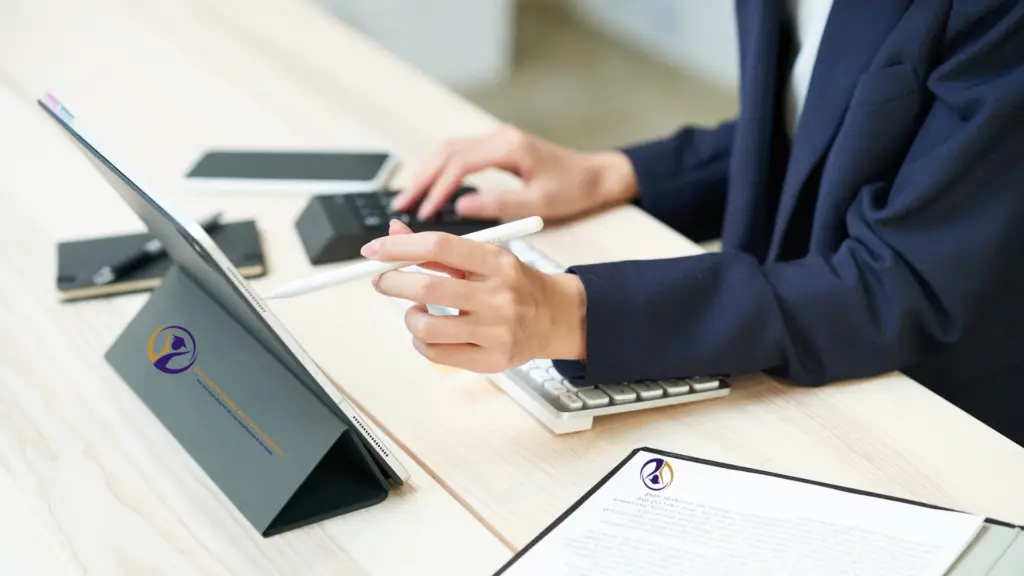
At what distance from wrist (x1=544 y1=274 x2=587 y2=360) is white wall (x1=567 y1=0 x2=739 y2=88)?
219 cm

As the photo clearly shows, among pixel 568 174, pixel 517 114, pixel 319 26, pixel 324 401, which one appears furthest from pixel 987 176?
pixel 517 114

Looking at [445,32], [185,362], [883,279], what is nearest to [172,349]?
[185,362]

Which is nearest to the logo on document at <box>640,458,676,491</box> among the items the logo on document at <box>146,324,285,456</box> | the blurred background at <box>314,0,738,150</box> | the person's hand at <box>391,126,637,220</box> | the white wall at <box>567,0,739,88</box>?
the logo on document at <box>146,324,285,456</box>

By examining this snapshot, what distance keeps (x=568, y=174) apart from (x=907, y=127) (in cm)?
31

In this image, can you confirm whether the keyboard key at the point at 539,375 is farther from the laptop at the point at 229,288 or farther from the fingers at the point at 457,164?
the fingers at the point at 457,164

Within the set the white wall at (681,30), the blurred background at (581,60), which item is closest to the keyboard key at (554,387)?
the blurred background at (581,60)

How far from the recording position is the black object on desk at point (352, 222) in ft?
2.89

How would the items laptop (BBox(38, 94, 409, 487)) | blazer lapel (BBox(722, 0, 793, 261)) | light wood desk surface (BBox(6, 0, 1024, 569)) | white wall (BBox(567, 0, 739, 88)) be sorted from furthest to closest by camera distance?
white wall (BBox(567, 0, 739, 88)), blazer lapel (BBox(722, 0, 793, 261)), light wood desk surface (BBox(6, 0, 1024, 569)), laptop (BBox(38, 94, 409, 487))

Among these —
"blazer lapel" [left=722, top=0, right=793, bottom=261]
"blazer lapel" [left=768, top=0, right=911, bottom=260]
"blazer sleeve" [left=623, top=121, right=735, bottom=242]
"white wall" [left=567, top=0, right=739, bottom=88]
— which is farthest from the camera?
"white wall" [left=567, top=0, right=739, bottom=88]

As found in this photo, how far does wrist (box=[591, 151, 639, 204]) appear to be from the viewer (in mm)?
990

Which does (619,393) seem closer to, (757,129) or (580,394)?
(580,394)

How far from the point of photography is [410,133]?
109 centimetres

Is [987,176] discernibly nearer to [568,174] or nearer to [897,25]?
[897,25]

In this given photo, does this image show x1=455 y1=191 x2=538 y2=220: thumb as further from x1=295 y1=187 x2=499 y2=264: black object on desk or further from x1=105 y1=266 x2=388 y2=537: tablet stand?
x1=105 y1=266 x2=388 y2=537: tablet stand
